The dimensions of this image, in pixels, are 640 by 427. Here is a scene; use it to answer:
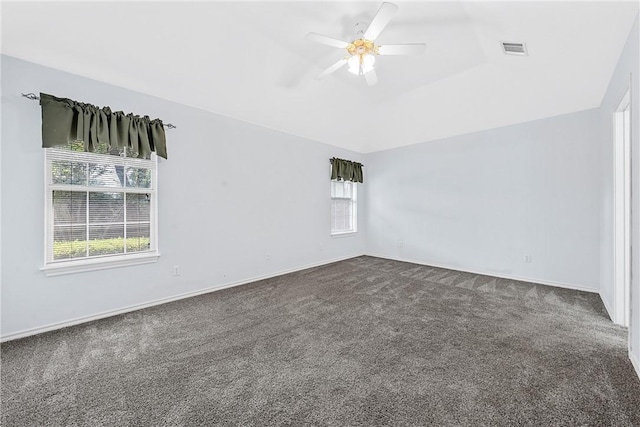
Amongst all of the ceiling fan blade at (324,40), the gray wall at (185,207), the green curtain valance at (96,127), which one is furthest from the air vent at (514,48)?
the green curtain valance at (96,127)

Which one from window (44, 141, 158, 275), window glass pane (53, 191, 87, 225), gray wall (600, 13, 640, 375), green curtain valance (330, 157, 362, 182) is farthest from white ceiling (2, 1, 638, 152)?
green curtain valance (330, 157, 362, 182)

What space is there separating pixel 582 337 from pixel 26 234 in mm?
5093

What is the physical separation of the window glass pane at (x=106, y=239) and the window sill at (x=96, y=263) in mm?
97

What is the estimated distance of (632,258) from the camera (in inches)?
77.2

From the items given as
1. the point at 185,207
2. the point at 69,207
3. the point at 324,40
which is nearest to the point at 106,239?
the point at 69,207

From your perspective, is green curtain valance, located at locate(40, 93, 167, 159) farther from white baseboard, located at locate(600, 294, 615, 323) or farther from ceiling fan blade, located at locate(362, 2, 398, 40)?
white baseboard, located at locate(600, 294, 615, 323)

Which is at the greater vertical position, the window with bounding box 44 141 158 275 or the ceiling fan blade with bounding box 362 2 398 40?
the ceiling fan blade with bounding box 362 2 398 40

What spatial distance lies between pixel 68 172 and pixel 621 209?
18.4ft

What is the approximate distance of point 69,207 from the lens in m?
2.60

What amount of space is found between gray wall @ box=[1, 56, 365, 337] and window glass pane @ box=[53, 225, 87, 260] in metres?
→ 0.13

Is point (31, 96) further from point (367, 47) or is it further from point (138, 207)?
point (367, 47)

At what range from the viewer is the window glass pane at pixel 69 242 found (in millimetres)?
2539

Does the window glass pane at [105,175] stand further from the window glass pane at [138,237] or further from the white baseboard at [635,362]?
the white baseboard at [635,362]

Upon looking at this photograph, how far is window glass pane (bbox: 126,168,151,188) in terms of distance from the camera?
2969mm
